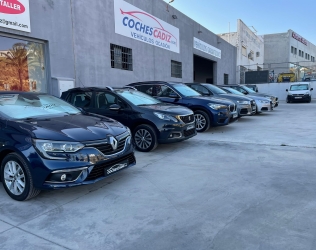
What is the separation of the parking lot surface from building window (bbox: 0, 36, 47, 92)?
18.3ft

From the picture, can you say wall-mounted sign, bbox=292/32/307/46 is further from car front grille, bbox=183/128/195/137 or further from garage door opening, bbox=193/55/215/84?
car front grille, bbox=183/128/195/137

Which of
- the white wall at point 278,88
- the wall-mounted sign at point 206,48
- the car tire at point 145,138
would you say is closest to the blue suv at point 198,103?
the car tire at point 145,138

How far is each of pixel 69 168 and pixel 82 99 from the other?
3.87 m

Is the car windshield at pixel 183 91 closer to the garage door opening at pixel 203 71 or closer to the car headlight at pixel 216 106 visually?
the car headlight at pixel 216 106

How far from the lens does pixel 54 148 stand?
11.4 ft

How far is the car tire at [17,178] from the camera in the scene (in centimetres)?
354

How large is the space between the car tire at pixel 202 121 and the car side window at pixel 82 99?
3415mm

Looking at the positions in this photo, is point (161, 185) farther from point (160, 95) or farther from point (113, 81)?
point (113, 81)

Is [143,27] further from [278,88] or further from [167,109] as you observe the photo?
[278,88]

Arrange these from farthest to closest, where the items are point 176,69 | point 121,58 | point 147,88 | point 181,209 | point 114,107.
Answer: point 176,69
point 121,58
point 147,88
point 114,107
point 181,209

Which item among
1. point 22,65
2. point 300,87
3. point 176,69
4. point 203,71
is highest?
point 203,71

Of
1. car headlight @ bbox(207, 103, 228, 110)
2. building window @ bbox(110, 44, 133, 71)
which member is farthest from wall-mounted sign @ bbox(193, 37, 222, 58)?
car headlight @ bbox(207, 103, 228, 110)

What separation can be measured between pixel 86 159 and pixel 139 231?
48.9 inches

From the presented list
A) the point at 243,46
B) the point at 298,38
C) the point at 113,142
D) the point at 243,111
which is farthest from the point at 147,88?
the point at 298,38
